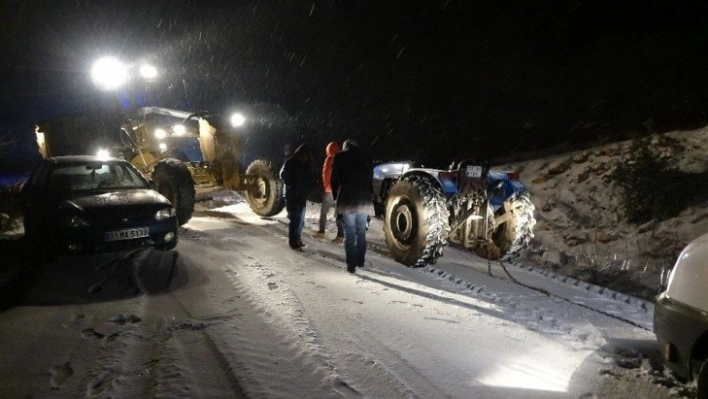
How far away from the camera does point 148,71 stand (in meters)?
10.6

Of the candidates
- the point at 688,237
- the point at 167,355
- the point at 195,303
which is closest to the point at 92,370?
the point at 167,355

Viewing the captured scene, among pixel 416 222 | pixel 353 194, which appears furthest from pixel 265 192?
pixel 416 222

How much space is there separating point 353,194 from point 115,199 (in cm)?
341

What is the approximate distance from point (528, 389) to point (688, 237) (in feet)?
17.8

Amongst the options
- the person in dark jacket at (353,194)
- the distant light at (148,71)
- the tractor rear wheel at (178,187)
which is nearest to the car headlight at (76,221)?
the tractor rear wheel at (178,187)

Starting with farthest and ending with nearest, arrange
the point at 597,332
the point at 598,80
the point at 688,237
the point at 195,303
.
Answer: the point at 598,80, the point at 688,237, the point at 195,303, the point at 597,332

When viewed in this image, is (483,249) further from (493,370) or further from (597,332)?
(493,370)

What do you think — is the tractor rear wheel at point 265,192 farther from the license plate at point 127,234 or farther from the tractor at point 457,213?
the license plate at point 127,234

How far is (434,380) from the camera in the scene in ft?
10.5

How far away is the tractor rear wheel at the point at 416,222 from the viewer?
6.00m

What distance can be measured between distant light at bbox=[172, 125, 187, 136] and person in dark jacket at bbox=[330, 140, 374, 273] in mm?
Result: 5915

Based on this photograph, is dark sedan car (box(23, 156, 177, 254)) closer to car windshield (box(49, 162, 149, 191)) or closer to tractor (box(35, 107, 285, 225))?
car windshield (box(49, 162, 149, 191))

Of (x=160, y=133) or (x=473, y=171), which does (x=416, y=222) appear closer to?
(x=473, y=171)

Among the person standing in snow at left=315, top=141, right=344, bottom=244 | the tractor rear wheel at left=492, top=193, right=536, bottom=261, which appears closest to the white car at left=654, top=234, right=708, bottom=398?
the tractor rear wheel at left=492, top=193, right=536, bottom=261
